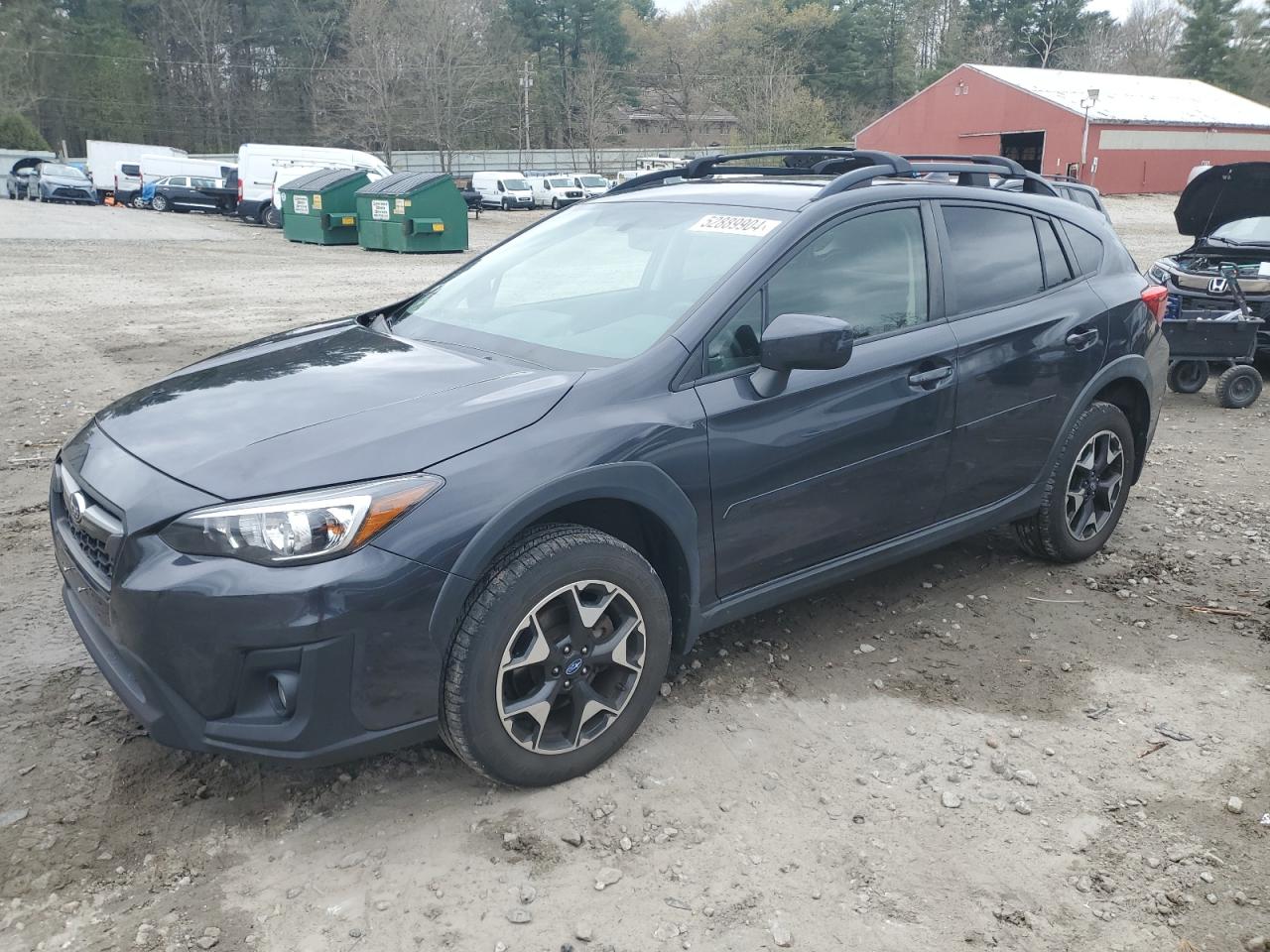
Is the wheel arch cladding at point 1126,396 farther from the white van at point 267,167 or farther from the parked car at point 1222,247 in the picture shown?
the white van at point 267,167

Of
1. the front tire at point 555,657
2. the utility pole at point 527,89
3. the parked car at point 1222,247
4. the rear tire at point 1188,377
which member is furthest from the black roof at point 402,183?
the utility pole at point 527,89

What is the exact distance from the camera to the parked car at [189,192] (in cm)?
3638

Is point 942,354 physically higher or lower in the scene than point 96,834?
higher

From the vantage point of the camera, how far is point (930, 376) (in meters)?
3.84

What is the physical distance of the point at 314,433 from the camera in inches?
111

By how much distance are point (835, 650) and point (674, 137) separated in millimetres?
85057

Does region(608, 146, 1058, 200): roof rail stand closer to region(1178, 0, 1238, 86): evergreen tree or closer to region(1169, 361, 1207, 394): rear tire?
region(1169, 361, 1207, 394): rear tire

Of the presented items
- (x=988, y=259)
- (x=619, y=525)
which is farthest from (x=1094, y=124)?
(x=619, y=525)

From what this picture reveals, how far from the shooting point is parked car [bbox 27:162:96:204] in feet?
130

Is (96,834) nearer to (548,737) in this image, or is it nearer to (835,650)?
(548,737)

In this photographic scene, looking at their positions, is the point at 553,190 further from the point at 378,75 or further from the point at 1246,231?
the point at 1246,231

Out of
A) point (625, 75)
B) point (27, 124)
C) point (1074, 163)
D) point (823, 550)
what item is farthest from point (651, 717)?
point (625, 75)

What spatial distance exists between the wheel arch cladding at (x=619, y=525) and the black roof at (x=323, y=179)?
23234 millimetres

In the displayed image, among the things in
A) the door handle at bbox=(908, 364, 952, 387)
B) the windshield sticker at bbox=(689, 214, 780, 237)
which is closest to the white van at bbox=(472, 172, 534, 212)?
the windshield sticker at bbox=(689, 214, 780, 237)
